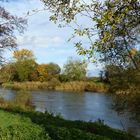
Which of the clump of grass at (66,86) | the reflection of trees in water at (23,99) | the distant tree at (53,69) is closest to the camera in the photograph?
the reflection of trees in water at (23,99)

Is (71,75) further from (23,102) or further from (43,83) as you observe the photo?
(23,102)

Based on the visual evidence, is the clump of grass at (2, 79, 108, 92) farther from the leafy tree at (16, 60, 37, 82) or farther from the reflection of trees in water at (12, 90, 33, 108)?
the reflection of trees in water at (12, 90, 33, 108)

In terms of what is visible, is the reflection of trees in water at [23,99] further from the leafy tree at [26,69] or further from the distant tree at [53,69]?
the distant tree at [53,69]

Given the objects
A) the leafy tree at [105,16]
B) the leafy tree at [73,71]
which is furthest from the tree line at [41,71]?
the leafy tree at [105,16]

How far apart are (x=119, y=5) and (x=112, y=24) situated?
0.42 metres

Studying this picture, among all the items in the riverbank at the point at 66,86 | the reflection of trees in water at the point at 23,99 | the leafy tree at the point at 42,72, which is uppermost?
the leafy tree at the point at 42,72

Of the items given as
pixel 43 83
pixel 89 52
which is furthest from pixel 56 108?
pixel 43 83

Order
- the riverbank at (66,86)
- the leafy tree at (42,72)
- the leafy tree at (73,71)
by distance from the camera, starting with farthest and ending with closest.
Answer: the leafy tree at (42,72), the leafy tree at (73,71), the riverbank at (66,86)

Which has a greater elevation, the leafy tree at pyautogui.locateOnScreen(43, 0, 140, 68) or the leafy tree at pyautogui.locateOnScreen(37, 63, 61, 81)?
the leafy tree at pyautogui.locateOnScreen(37, 63, 61, 81)

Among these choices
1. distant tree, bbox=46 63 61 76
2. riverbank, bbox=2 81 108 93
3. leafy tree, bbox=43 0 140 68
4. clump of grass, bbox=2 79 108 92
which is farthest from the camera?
distant tree, bbox=46 63 61 76

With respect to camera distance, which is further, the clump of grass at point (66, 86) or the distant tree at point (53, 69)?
the distant tree at point (53, 69)

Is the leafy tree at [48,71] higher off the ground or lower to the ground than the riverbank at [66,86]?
higher

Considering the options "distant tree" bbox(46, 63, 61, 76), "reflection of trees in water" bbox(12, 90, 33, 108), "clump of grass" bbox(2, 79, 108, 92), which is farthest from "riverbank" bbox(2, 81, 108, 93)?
"reflection of trees in water" bbox(12, 90, 33, 108)

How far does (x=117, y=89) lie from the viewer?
67.9 feet
